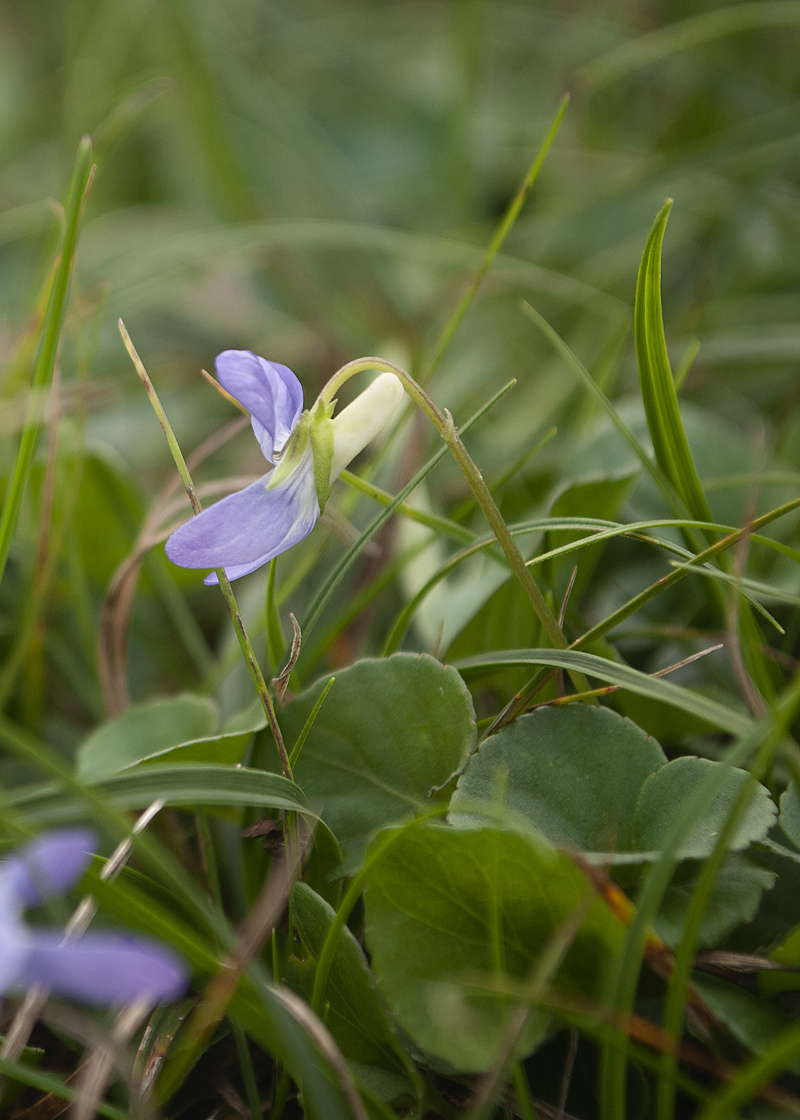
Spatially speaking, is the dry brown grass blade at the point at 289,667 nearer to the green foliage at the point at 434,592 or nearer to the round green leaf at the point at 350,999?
the green foliage at the point at 434,592

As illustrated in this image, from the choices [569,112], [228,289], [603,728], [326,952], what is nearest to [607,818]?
[603,728]

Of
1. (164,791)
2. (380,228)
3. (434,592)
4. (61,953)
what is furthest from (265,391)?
(380,228)

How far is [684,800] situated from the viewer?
0.62 meters

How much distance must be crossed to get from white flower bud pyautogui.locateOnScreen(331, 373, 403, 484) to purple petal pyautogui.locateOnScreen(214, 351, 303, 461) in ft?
0.12

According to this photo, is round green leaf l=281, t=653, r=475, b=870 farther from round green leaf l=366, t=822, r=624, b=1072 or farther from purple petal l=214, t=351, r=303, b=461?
purple petal l=214, t=351, r=303, b=461

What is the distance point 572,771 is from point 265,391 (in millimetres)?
367

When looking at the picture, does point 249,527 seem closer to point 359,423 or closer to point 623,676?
point 359,423

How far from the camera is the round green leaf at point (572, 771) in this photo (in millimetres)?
653

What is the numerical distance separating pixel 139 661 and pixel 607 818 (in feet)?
2.55

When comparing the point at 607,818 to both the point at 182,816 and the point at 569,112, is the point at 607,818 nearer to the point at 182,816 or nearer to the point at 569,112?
the point at 182,816

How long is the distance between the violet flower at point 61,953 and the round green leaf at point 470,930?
191mm

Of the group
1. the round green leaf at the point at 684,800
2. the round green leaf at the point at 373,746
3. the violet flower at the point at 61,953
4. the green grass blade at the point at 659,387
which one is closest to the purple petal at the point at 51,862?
the violet flower at the point at 61,953

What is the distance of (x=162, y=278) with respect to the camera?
142 centimetres

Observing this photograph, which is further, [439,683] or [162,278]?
[162,278]
